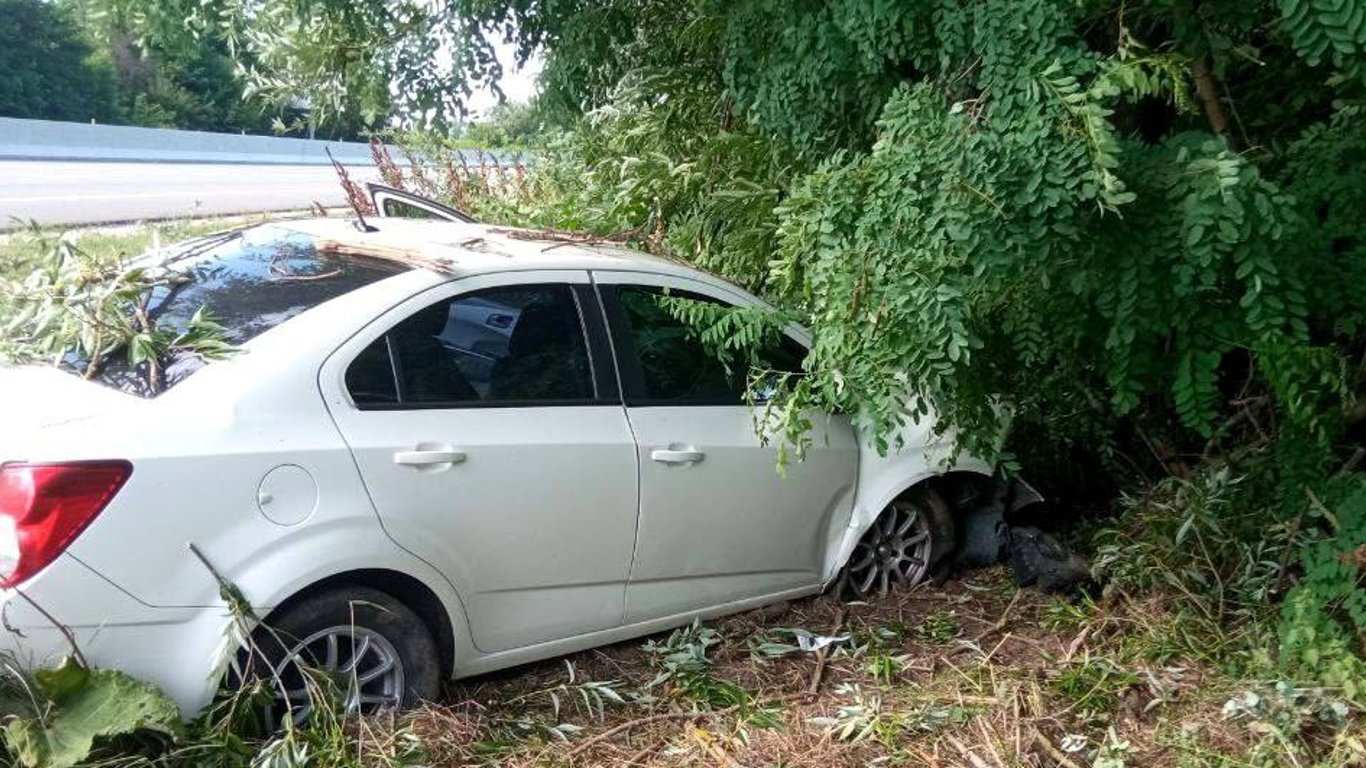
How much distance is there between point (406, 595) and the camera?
11.6 feet

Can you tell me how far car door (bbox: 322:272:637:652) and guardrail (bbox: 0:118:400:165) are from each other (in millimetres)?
15617

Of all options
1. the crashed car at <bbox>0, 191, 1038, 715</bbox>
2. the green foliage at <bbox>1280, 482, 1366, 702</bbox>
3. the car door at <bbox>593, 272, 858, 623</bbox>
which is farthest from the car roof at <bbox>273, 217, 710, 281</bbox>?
the green foliage at <bbox>1280, 482, 1366, 702</bbox>

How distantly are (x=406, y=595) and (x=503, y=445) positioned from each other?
55cm

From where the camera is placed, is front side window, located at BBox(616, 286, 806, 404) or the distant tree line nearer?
front side window, located at BBox(616, 286, 806, 404)

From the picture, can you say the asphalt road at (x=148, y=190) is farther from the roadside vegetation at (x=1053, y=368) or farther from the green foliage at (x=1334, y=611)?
the green foliage at (x=1334, y=611)

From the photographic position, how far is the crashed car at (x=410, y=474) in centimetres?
297

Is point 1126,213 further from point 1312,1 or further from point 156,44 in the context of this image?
point 156,44

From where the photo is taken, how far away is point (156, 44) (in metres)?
5.54

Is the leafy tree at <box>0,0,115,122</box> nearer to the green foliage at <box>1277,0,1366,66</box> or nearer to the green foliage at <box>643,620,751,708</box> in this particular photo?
the green foliage at <box>643,620,751,708</box>

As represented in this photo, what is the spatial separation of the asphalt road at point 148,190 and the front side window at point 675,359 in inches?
297

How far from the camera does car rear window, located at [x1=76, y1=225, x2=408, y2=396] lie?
334 centimetres

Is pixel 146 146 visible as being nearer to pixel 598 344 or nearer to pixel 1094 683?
pixel 598 344

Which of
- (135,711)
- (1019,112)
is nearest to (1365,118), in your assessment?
(1019,112)

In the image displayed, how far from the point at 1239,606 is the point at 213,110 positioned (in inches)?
1358
